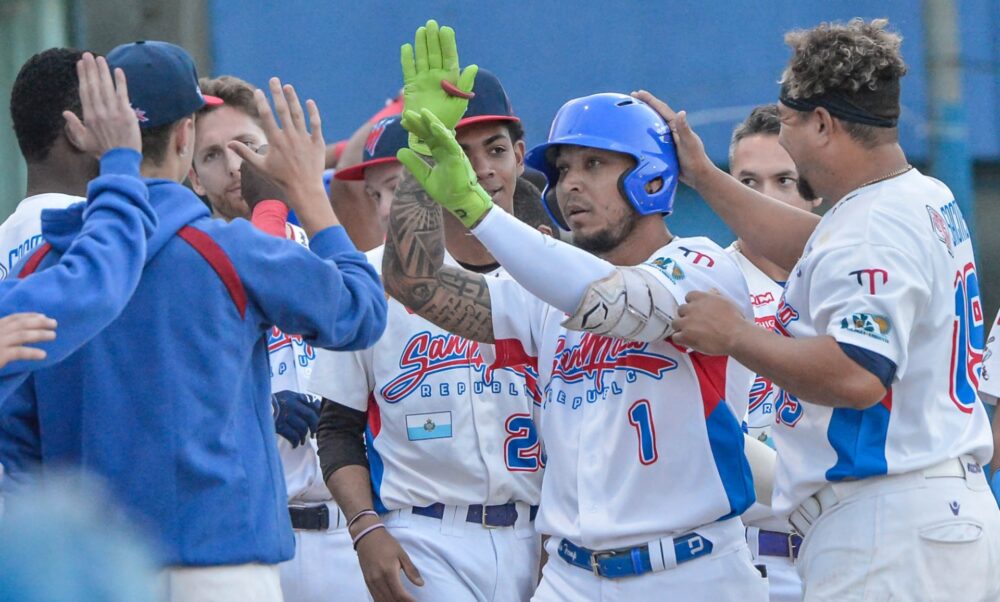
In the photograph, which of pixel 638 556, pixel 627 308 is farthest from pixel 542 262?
pixel 638 556

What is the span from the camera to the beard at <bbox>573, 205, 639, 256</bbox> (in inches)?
187

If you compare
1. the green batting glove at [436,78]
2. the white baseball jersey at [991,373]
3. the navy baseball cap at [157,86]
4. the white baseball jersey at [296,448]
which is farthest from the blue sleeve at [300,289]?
the white baseball jersey at [991,373]

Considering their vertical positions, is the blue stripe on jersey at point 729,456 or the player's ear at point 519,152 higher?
the player's ear at point 519,152

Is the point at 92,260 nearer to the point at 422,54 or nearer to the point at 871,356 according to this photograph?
the point at 422,54

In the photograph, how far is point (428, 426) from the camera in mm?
5133

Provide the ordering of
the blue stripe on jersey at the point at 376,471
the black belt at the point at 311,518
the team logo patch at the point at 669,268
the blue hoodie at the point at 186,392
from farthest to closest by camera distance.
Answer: the black belt at the point at 311,518, the blue stripe on jersey at the point at 376,471, the team logo patch at the point at 669,268, the blue hoodie at the point at 186,392

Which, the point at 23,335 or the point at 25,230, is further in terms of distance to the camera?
the point at 25,230

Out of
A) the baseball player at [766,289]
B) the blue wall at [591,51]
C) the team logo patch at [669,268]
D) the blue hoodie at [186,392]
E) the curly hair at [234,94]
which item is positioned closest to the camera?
the blue hoodie at [186,392]

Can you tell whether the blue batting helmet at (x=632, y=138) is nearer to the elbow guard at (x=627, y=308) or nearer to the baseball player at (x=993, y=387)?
the elbow guard at (x=627, y=308)

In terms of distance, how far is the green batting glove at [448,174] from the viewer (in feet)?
14.2

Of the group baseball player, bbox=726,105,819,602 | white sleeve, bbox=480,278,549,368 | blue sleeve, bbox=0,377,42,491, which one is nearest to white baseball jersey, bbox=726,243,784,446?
baseball player, bbox=726,105,819,602

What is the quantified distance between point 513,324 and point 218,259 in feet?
4.70

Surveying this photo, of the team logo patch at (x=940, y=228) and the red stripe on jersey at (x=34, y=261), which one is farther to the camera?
the team logo patch at (x=940, y=228)

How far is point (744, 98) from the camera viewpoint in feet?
39.3
